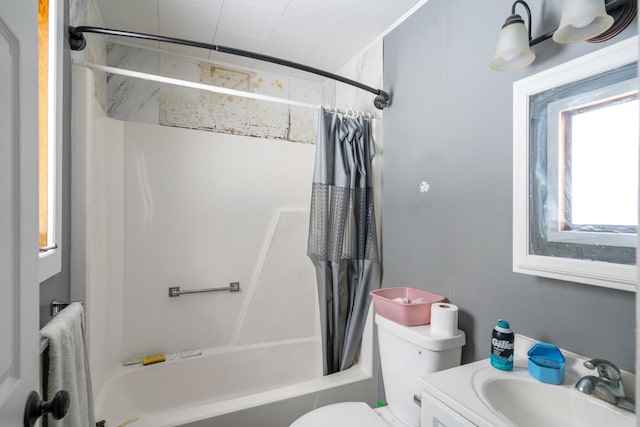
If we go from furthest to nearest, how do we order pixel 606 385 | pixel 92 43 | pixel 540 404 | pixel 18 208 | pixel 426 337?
pixel 92 43 < pixel 426 337 < pixel 540 404 < pixel 606 385 < pixel 18 208

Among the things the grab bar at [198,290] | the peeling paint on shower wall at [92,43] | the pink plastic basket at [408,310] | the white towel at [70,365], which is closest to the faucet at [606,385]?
the pink plastic basket at [408,310]

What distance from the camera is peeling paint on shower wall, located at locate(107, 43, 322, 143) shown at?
2018 millimetres

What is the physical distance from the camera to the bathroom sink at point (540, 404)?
84cm

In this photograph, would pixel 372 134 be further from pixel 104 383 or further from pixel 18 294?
pixel 104 383

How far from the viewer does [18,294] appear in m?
0.56

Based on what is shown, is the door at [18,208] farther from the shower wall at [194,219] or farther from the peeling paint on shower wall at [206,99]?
the peeling paint on shower wall at [206,99]

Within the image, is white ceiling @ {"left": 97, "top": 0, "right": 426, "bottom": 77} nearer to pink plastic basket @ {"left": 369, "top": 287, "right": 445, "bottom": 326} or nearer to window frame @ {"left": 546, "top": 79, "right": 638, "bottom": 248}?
window frame @ {"left": 546, "top": 79, "right": 638, "bottom": 248}

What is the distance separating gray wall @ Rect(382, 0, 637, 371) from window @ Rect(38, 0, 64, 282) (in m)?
1.56

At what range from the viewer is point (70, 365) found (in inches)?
34.0

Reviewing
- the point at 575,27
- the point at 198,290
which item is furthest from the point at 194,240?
the point at 575,27

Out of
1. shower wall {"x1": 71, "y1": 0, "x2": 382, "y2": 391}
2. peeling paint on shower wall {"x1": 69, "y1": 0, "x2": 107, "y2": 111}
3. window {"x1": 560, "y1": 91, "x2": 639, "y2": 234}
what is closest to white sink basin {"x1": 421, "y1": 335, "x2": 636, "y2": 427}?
window {"x1": 560, "y1": 91, "x2": 639, "y2": 234}

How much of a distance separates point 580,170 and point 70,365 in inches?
63.7

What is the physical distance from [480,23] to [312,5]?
0.86m

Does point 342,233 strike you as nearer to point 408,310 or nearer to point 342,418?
point 408,310
